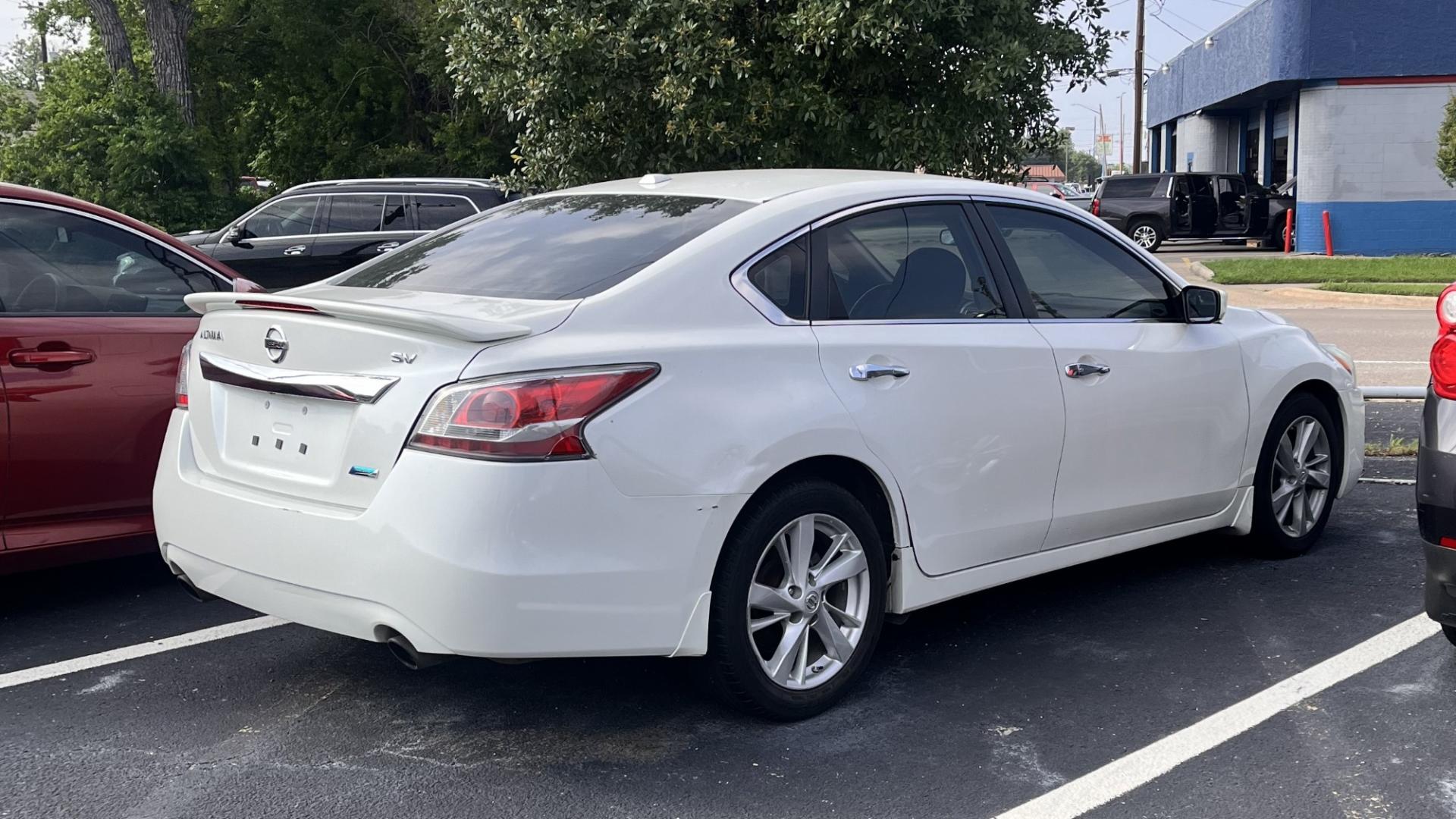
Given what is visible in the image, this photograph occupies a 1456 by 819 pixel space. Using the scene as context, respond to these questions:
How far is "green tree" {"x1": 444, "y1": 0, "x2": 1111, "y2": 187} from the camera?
29.0 ft

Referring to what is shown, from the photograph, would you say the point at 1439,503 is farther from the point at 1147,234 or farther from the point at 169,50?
the point at 1147,234

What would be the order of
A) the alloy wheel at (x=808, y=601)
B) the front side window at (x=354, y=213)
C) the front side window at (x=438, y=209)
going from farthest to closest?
the front side window at (x=354, y=213) < the front side window at (x=438, y=209) < the alloy wheel at (x=808, y=601)

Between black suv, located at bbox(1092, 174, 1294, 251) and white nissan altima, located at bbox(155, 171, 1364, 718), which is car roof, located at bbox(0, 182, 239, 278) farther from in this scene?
black suv, located at bbox(1092, 174, 1294, 251)

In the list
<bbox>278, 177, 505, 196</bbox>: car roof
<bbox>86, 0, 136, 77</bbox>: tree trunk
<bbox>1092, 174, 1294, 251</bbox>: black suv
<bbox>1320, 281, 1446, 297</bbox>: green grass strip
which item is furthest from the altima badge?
<bbox>1092, 174, 1294, 251</bbox>: black suv

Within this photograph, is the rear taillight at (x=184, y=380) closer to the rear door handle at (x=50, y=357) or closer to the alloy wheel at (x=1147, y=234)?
the rear door handle at (x=50, y=357)

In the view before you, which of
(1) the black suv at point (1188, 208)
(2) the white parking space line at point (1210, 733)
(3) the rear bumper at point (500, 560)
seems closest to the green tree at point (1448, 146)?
(1) the black suv at point (1188, 208)

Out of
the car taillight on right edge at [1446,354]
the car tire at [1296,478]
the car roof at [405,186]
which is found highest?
the car roof at [405,186]

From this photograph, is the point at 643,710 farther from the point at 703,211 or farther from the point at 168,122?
the point at 168,122

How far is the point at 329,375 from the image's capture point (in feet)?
12.8

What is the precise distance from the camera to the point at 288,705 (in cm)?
443

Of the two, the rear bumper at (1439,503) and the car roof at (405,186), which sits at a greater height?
the car roof at (405,186)

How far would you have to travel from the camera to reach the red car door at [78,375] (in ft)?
16.8

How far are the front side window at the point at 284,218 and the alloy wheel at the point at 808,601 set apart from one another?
476 inches

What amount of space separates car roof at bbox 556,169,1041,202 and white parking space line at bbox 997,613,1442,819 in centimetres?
191
